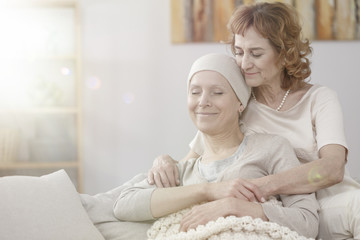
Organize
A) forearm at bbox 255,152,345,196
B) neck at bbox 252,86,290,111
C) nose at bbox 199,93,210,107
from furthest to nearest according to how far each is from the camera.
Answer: neck at bbox 252,86,290,111, nose at bbox 199,93,210,107, forearm at bbox 255,152,345,196

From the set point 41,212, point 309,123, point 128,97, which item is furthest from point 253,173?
point 128,97

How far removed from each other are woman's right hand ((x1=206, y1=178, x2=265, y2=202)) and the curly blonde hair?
605 mm

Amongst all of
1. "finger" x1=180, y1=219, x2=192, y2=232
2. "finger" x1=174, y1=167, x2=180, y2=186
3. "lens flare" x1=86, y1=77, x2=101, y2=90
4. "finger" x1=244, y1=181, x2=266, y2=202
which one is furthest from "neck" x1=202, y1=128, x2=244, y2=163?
"lens flare" x1=86, y1=77, x2=101, y2=90

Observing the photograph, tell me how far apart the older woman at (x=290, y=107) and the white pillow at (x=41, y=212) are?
31 cm

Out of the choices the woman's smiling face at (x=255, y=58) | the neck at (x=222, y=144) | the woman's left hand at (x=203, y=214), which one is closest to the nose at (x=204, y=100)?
the neck at (x=222, y=144)

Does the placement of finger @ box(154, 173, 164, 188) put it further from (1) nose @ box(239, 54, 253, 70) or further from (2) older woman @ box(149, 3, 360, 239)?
(1) nose @ box(239, 54, 253, 70)

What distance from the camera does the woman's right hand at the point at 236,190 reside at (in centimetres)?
160

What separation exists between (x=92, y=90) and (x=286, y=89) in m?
2.74

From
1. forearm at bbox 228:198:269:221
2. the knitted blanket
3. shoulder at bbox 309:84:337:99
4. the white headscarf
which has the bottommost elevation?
the knitted blanket

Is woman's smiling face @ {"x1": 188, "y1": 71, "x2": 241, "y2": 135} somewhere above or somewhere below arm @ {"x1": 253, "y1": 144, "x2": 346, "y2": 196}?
above

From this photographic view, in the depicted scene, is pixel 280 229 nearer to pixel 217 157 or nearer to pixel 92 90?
pixel 217 157

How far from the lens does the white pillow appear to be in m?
1.53

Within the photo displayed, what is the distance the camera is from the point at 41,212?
161 cm

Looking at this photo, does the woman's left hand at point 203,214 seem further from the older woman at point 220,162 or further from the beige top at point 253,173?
the beige top at point 253,173
